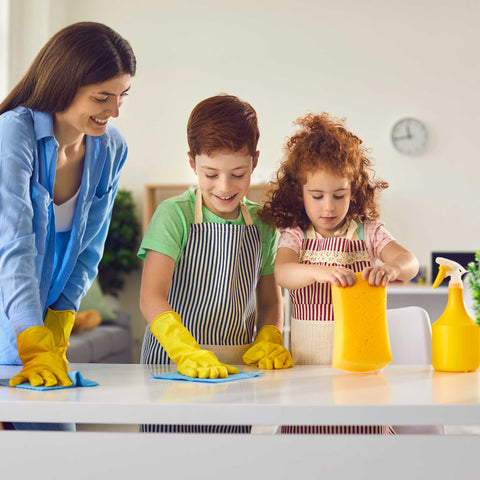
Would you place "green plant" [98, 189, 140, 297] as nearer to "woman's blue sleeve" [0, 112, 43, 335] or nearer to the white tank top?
the white tank top

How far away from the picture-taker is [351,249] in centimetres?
139

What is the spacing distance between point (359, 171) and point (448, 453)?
0.67 metres

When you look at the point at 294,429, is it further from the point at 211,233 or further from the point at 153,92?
the point at 153,92

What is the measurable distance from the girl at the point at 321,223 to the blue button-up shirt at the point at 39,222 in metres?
0.39

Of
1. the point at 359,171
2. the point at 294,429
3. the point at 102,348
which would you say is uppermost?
the point at 359,171

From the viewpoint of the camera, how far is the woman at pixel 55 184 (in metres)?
1.17

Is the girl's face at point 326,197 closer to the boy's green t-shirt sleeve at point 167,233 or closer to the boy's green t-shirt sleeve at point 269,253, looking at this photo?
the boy's green t-shirt sleeve at point 269,253

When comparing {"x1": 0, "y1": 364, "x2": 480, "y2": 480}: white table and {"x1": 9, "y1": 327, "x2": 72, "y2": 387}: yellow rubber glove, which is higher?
{"x1": 9, "y1": 327, "x2": 72, "y2": 387}: yellow rubber glove

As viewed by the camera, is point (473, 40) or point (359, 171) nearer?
point (359, 171)

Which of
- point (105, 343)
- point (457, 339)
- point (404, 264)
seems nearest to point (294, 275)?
point (404, 264)

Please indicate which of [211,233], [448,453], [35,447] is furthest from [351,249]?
[35,447]

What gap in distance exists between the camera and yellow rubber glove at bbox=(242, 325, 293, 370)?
1258 millimetres

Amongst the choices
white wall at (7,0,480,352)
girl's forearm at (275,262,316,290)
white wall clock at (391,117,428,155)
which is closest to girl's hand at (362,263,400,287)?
girl's forearm at (275,262,316,290)

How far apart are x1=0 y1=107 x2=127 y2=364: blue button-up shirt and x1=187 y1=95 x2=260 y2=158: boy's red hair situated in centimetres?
25
